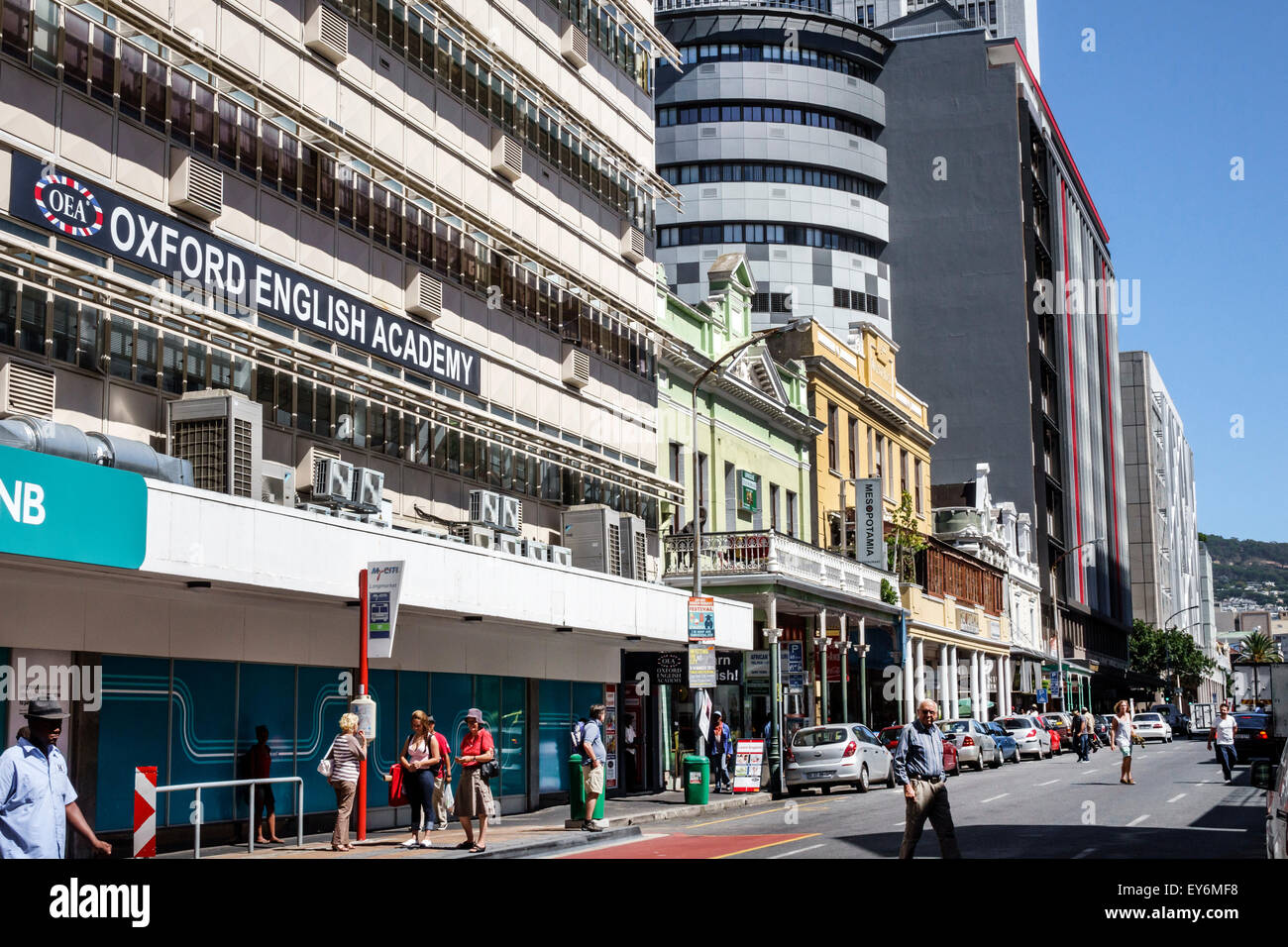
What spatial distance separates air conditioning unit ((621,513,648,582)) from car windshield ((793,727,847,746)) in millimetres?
5027

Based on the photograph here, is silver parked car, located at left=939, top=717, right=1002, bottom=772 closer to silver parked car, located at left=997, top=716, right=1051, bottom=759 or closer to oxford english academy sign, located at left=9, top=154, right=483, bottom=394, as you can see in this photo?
silver parked car, located at left=997, top=716, right=1051, bottom=759

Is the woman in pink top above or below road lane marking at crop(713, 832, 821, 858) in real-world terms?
above

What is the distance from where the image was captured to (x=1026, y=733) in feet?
163

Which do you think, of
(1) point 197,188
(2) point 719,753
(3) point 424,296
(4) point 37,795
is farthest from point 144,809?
(2) point 719,753

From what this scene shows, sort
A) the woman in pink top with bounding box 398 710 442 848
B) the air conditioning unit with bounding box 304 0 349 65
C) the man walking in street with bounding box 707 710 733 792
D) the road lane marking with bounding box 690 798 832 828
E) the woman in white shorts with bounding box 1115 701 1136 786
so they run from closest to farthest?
the woman in pink top with bounding box 398 710 442 848
the air conditioning unit with bounding box 304 0 349 65
the road lane marking with bounding box 690 798 832 828
the woman in white shorts with bounding box 1115 701 1136 786
the man walking in street with bounding box 707 710 733 792

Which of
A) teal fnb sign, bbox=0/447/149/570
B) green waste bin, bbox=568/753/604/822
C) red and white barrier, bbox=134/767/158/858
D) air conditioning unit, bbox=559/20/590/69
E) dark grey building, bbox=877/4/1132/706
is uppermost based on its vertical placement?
dark grey building, bbox=877/4/1132/706

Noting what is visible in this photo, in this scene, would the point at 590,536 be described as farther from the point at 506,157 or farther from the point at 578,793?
the point at 578,793

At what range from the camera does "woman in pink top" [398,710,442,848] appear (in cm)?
1912

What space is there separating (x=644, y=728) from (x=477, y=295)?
11621mm

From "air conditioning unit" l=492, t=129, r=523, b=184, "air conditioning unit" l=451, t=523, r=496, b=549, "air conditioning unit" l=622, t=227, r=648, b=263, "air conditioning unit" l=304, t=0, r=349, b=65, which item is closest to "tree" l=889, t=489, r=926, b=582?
"air conditioning unit" l=622, t=227, r=648, b=263

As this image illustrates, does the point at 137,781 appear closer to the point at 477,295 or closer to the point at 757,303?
the point at 477,295

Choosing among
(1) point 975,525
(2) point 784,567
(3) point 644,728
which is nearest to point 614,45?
(2) point 784,567

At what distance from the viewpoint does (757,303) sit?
8044 cm

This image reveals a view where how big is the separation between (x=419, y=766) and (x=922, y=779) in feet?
23.6
